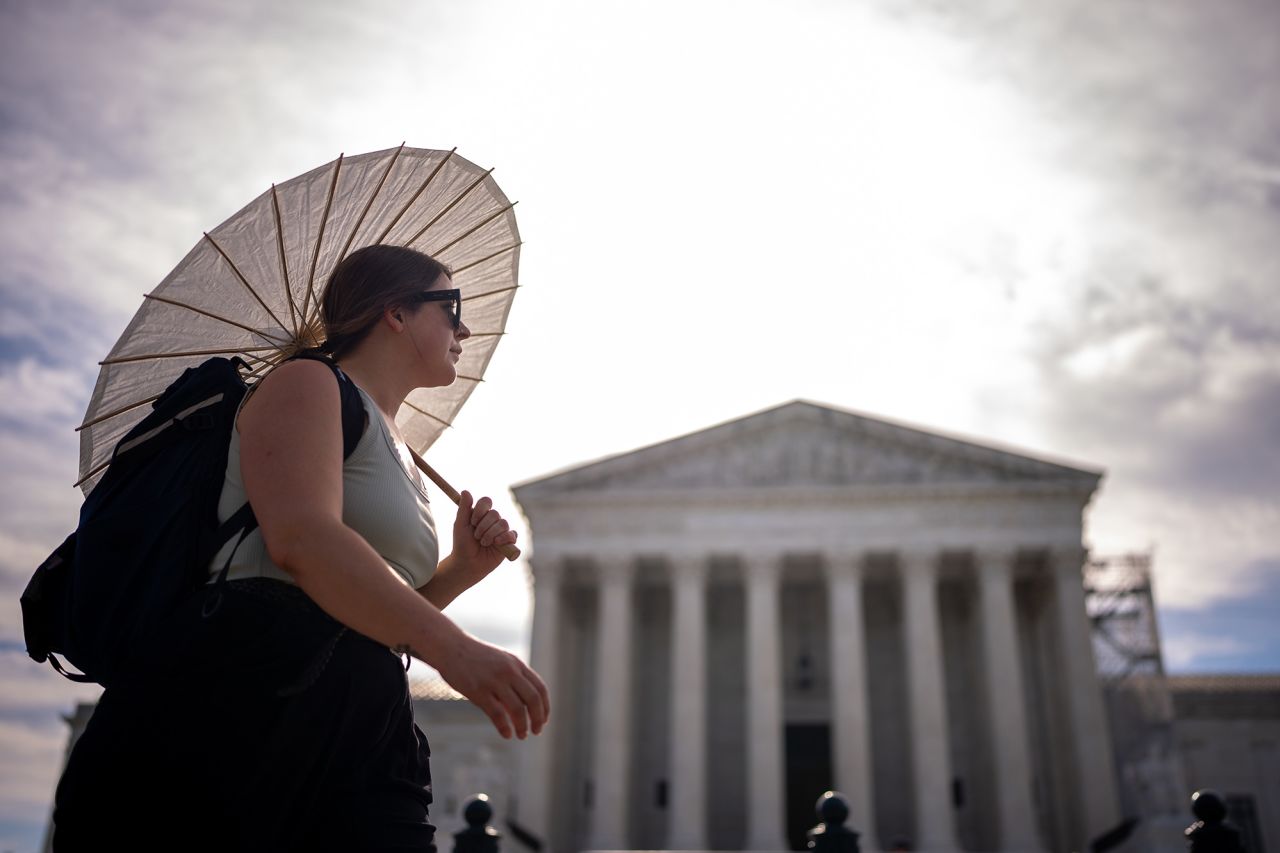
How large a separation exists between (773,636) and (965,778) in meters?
8.98

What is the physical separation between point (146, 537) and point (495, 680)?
3.15 feet

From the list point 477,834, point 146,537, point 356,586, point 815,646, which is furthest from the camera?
point 815,646

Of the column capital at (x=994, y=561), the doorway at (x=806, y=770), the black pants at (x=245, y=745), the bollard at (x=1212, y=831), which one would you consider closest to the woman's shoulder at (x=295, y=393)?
the black pants at (x=245, y=745)

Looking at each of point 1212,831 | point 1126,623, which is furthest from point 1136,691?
point 1212,831

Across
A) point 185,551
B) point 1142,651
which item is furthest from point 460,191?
point 1142,651

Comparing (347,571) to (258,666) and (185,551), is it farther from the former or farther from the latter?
(185,551)

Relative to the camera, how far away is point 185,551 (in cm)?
252

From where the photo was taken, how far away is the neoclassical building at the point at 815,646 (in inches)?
1361

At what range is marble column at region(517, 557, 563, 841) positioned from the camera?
115 ft

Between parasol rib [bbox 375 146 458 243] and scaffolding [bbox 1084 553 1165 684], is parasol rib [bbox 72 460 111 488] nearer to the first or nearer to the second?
parasol rib [bbox 375 146 458 243]

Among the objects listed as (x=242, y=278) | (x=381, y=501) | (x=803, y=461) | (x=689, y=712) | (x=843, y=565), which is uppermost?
(x=803, y=461)

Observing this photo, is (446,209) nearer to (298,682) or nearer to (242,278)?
(242,278)

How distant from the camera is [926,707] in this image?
34.6 metres

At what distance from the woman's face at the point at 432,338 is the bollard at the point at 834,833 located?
157 inches
